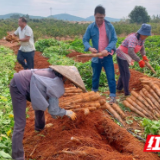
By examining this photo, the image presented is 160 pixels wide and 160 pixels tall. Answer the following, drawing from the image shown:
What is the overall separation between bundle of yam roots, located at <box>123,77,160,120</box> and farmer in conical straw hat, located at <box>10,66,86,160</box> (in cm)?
197

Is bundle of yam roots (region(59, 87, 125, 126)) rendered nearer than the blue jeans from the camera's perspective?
Yes

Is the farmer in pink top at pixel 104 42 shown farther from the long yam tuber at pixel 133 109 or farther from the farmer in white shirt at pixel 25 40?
the farmer in white shirt at pixel 25 40

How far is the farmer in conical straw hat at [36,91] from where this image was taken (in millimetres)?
2107

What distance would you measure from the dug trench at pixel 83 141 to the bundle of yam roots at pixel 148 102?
0.95 meters

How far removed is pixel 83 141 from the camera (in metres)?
2.41

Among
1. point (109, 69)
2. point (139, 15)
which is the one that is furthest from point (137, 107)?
point (139, 15)

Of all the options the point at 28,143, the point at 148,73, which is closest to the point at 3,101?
the point at 28,143

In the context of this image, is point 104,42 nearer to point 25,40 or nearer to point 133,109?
point 133,109

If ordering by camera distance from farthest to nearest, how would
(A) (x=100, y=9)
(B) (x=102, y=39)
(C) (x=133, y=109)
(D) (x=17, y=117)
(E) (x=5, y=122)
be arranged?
(B) (x=102, y=39)
(C) (x=133, y=109)
(A) (x=100, y=9)
(E) (x=5, y=122)
(D) (x=17, y=117)

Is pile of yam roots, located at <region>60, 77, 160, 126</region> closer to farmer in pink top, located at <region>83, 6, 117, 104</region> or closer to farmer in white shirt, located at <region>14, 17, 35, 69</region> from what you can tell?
farmer in pink top, located at <region>83, 6, 117, 104</region>

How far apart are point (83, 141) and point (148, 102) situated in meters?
1.97

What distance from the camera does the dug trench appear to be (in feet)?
7.26

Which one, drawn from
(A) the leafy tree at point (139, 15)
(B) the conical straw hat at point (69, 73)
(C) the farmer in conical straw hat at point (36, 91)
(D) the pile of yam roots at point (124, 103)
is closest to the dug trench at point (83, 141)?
(D) the pile of yam roots at point (124, 103)

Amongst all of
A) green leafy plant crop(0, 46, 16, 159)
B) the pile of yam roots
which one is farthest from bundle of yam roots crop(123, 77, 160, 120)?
green leafy plant crop(0, 46, 16, 159)
